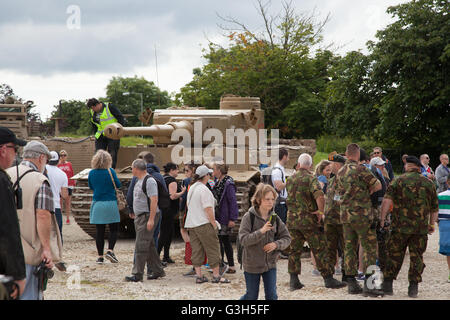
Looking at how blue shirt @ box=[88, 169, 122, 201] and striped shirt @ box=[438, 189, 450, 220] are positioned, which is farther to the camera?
blue shirt @ box=[88, 169, 122, 201]

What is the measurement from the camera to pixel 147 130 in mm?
11078

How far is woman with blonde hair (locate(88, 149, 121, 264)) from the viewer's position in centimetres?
895

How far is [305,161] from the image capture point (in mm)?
7648

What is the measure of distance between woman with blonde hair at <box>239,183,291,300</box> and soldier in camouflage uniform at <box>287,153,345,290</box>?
6.00 feet

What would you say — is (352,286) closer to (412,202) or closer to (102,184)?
(412,202)

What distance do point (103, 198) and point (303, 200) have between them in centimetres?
321

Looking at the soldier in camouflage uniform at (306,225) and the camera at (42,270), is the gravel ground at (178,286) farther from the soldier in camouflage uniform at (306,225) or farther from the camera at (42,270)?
the camera at (42,270)

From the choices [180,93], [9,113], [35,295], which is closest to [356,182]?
[35,295]

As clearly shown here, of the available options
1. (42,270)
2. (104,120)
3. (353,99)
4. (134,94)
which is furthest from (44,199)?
(134,94)

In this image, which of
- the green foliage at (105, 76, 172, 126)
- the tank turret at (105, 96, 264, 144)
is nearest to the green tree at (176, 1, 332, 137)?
the tank turret at (105, 96, 264, 144)

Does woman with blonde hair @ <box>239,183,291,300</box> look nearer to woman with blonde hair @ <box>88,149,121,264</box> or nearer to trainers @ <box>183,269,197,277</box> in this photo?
trainers @ <box>183,269,197,277</box>

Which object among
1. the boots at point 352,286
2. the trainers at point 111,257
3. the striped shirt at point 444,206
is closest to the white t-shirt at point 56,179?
the trainers at point 111,257

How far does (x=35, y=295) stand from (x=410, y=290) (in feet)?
14.5
